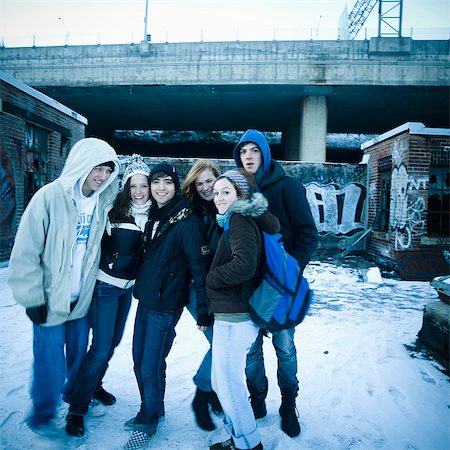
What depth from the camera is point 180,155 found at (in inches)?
892

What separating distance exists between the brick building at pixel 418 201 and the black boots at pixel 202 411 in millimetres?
6075

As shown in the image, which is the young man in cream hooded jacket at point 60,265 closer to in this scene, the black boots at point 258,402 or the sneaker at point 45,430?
the sneaker at point 45,430

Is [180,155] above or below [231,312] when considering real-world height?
above

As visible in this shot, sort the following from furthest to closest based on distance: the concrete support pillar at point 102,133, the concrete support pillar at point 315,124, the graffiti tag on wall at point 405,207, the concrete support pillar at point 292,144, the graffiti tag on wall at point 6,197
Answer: the concrete support pillar at point 102,133 → the concrete support pillar at point 292,144 → the concrete support pillar at point 315,124 → the graffiti tag on wall at point 405,207 → the graffiti tag on wall at point 6,197

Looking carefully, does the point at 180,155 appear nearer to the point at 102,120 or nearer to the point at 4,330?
the point at 102,120

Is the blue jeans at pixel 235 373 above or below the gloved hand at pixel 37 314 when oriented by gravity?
below

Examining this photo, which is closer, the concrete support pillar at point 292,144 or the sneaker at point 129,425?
the sneaker at point 129,425

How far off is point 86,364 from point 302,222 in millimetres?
1865

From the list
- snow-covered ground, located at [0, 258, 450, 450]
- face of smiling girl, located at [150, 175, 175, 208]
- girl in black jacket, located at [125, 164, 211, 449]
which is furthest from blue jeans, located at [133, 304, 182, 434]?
face of smiling girl, located at [150, 175, 175, 208]

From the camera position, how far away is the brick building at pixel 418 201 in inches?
284

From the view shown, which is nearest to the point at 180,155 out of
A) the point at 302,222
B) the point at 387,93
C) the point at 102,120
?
the point at 102,120

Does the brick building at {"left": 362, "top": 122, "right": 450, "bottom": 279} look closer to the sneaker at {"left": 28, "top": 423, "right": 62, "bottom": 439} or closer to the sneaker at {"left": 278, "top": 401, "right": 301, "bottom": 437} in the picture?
the sneaker at {"left": 278, "top": 401, "right": 301, "bottom": 437}

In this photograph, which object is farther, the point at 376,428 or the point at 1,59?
the point at 1,59

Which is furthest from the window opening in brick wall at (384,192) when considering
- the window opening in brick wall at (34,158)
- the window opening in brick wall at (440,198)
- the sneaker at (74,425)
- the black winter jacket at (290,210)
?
the window opening in brick wall at (34,158)
